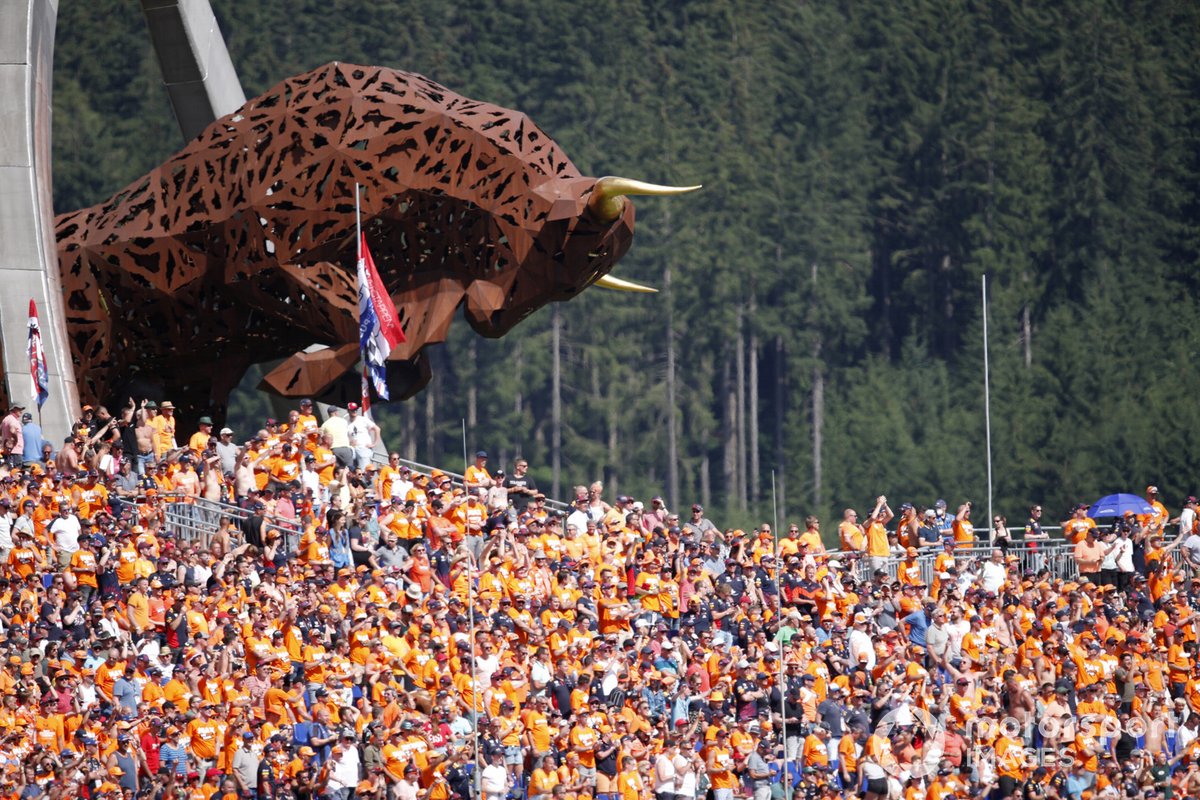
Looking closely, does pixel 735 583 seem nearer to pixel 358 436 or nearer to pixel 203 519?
pixel 358 436

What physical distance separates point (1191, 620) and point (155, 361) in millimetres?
12508

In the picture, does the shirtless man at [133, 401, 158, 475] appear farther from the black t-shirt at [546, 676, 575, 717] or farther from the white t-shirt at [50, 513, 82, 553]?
the black t-shirt at [546, 676, 575, 717]

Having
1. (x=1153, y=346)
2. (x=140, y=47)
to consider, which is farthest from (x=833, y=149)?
(x=140, y=47)

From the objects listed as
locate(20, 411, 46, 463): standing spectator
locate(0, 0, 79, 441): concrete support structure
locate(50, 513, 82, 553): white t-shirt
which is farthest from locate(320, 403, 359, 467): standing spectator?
locate(50, 513, 82, 553): white t-shirt

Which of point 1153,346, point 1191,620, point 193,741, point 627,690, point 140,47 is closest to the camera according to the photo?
A: point 193,741

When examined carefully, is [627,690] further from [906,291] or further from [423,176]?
[906,291]

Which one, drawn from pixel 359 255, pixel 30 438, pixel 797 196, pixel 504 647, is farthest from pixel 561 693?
pixel 797 196

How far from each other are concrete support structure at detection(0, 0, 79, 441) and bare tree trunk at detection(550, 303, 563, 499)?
35822 mm

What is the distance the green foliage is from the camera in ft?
211

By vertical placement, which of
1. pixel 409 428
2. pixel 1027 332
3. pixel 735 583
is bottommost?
pixel 735 583

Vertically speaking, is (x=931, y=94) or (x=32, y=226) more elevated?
(x=931, y=94)

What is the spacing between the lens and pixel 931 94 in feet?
224

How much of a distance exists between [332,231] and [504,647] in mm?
7047

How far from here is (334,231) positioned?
99.2ft
